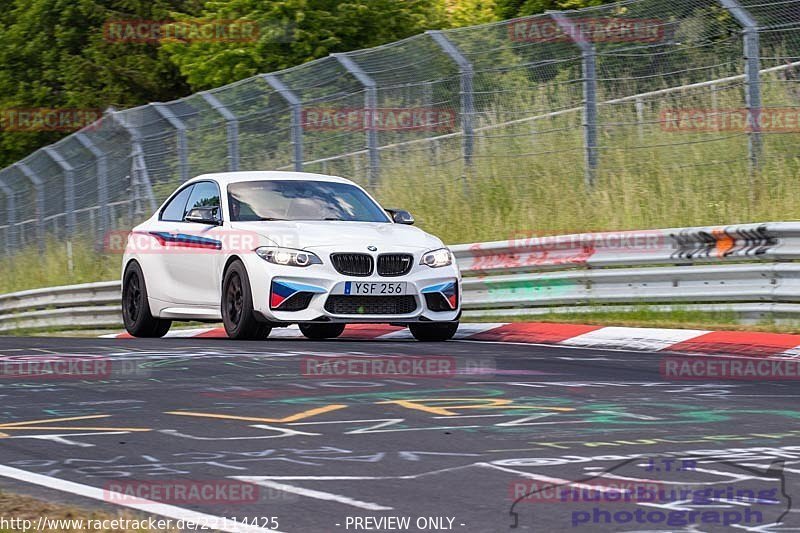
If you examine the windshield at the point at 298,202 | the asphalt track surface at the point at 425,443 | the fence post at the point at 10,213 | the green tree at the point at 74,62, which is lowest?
the asphalt track surface at the point at 425,443

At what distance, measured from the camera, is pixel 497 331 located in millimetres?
13344

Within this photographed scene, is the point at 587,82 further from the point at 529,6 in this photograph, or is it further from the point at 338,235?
the point at 529,6

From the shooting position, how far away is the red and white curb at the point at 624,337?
36.1 ft

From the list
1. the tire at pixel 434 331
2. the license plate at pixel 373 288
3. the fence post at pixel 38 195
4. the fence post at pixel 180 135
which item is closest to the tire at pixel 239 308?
the license plate at pixel 373 288

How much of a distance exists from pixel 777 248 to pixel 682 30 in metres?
4.62

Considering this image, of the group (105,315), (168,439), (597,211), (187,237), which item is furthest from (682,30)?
(168,439)

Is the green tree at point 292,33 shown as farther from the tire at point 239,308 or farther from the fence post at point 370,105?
the tire at point 239,308

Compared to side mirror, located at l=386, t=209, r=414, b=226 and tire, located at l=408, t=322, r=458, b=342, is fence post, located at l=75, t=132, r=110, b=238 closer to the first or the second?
side mirror, located at l=386, t=209, r=414, b=226

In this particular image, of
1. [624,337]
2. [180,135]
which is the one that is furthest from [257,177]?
[180,135]

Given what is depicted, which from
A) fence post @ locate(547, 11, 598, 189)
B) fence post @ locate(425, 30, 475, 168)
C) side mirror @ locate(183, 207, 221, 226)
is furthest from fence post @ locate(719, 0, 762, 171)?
side mirror @ locate(183, 207, 221, 226)

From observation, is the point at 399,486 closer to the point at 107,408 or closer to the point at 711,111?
the point at 107,408

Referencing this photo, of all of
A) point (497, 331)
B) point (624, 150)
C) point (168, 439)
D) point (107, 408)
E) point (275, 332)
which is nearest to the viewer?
point (168, 439)

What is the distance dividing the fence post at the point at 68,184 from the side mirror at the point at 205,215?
42.8ft

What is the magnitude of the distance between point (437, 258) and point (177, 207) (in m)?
3.08
